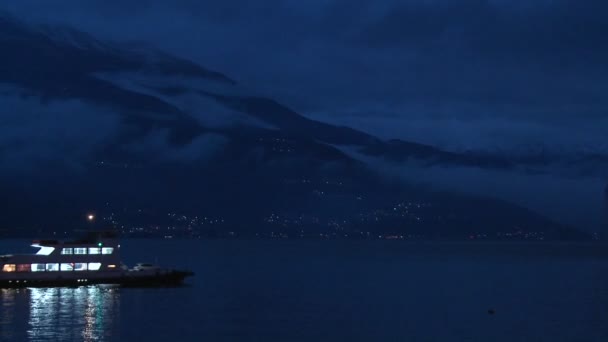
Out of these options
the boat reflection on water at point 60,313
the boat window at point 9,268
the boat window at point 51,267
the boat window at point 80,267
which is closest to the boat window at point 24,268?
the boat window at point 9,268

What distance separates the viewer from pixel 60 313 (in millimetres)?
65625

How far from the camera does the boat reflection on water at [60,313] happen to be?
182 ft

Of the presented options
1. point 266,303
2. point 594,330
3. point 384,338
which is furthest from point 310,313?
point 594,330

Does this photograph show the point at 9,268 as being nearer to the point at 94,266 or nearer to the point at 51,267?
the point at 51,267

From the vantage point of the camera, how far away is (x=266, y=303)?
3061 inches

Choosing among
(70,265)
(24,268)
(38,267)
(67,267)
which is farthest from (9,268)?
(70,265)

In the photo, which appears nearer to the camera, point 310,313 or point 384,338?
point 384,338

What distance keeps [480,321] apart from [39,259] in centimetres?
4398

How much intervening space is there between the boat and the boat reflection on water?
0.97 meters

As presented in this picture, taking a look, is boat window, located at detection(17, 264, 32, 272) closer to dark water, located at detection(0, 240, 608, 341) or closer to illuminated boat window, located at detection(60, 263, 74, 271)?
dark water, located at detection(0, 240, 608, 341)

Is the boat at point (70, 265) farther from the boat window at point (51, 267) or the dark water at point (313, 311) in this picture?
the dark water at point (313, 311)

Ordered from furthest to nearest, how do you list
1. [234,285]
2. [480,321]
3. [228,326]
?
[234,285], [480,321], [228,326]

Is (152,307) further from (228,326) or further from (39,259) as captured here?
(39,259)

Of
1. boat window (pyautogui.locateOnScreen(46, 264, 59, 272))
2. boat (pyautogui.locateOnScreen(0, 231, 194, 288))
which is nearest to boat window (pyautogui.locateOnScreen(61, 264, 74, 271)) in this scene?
boat (pyautogui.locateOnScreen(0, 231, 194, 288))
